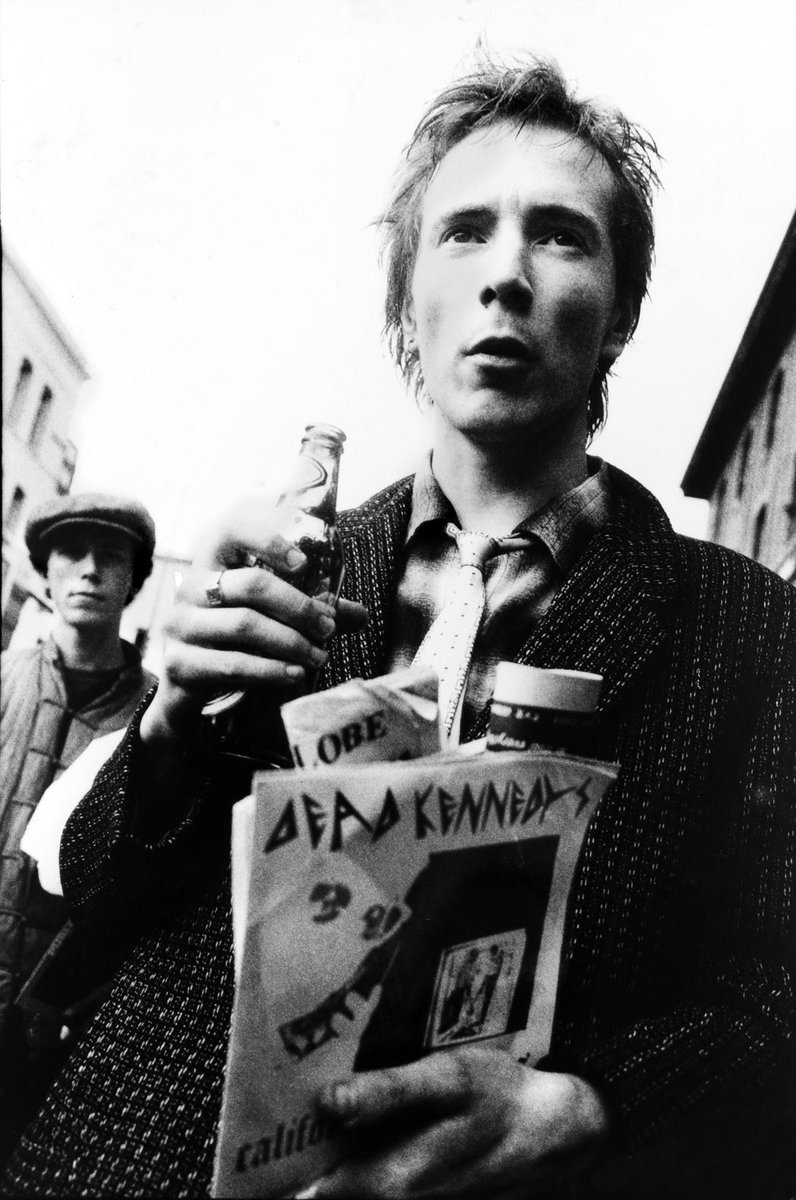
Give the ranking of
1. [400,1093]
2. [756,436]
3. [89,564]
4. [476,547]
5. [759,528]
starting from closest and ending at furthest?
1. [400,1093]
2. [476,547]
3. [89,564]
4. [756,436]
5. [759,528]

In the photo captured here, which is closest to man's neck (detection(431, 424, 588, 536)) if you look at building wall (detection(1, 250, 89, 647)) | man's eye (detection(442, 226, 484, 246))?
man's eye (detection(442, 226, 484, 246))

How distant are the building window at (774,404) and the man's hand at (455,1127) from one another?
83cm

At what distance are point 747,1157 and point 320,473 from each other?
78 centimetres

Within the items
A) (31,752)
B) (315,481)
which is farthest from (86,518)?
(315,481)

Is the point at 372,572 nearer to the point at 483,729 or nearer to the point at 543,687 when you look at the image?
the point at 483,729

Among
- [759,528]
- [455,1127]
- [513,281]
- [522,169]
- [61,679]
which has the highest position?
[522,169]

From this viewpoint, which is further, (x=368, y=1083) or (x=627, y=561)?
(x=627, y=561)

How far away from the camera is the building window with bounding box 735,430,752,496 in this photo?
99cm

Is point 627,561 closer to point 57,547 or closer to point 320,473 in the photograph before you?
point 320,473

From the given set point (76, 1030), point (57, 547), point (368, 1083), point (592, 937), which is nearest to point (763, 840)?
point (592, 937)

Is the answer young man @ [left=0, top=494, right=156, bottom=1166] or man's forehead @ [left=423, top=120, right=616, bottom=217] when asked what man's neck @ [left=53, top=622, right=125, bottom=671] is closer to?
young man @ [left=0, top=494, right=156, bottom=1166]

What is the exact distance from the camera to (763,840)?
2.96 feet

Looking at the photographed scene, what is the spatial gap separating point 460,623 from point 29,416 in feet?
1.81

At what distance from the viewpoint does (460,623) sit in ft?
3.01
